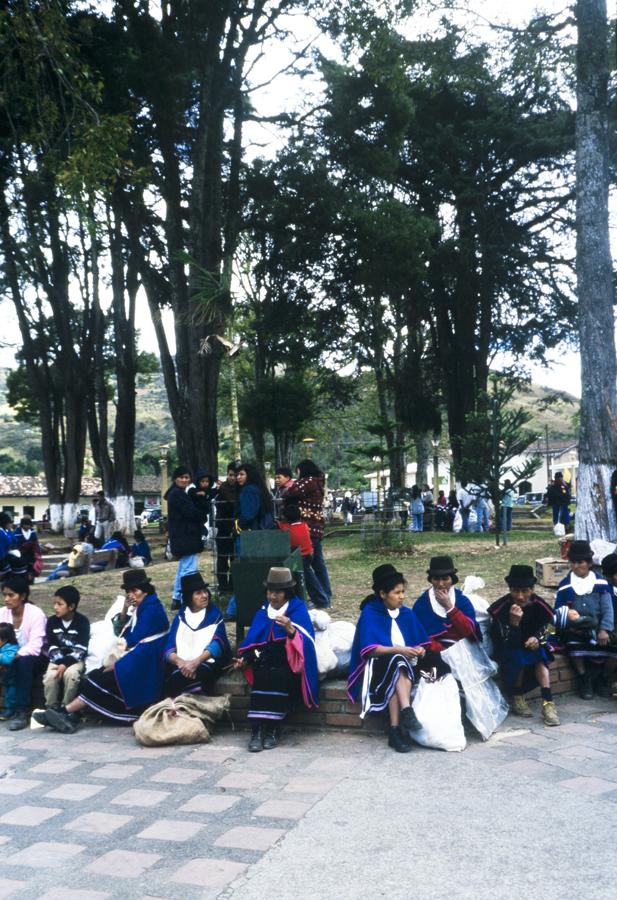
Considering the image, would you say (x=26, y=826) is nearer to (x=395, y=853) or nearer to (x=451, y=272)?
(x=395, y=853)

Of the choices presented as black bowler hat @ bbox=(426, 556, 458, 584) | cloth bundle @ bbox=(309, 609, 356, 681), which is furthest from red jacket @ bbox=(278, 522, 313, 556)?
black bowler hat @ bbox=(426, 556, 458, 584)

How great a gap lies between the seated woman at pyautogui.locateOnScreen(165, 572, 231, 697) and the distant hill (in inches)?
474

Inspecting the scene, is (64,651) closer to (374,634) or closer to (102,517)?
(374,634)

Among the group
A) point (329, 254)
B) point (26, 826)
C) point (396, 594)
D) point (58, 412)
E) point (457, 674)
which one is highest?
point (329, 254)

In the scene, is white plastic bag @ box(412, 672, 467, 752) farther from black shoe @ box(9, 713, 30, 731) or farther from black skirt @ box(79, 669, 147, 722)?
black shoe @ box(9, 713, 30, 731)

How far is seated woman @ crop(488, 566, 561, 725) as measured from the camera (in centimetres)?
653

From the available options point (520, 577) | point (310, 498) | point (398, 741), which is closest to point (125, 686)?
point (398, 741)

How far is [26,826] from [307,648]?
238 cm

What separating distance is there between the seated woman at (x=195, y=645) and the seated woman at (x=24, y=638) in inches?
44.9

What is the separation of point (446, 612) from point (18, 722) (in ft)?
11.2

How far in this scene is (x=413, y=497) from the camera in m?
25.6

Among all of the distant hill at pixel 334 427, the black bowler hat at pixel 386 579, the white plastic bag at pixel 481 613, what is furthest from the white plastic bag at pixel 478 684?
the distant hill at pixel 334 427

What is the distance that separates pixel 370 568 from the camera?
13656mm

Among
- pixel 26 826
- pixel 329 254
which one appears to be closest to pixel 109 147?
pixel 26 826
